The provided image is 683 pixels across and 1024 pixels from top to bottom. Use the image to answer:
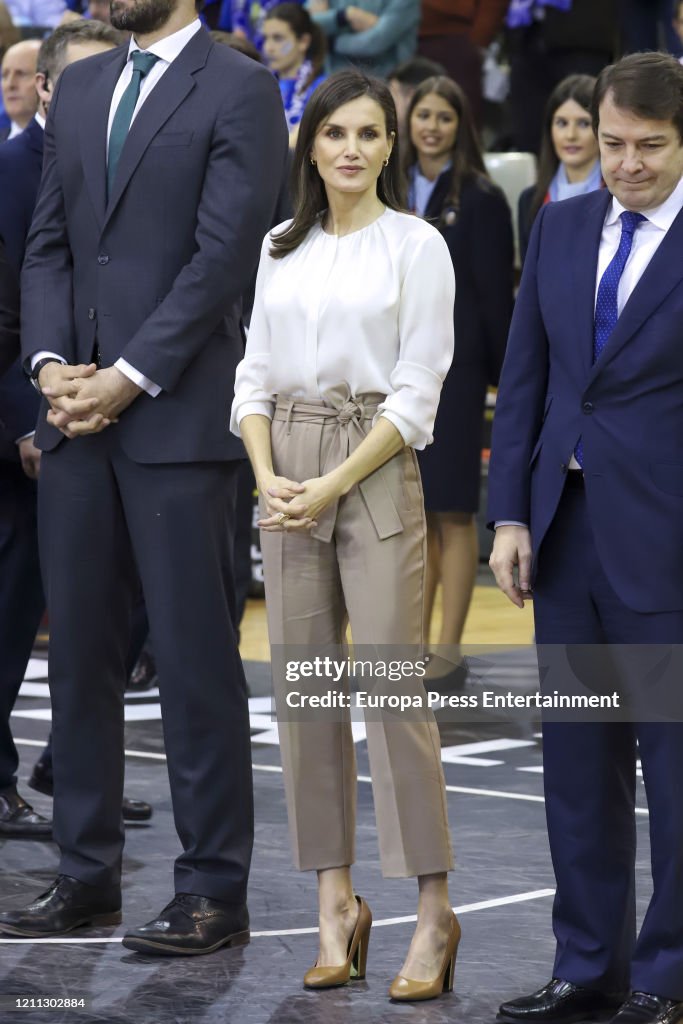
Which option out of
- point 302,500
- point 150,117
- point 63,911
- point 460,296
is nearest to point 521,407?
point 302,500

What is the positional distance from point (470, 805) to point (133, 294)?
199 centimetres

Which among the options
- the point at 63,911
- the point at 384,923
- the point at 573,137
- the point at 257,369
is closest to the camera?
the point at 257,369

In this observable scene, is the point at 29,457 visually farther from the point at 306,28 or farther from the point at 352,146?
the point at 306,28

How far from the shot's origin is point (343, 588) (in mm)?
3416

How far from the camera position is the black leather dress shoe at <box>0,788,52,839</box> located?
4.60 metres

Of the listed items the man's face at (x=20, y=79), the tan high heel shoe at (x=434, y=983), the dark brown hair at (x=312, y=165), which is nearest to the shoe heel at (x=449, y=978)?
the tan high heel shoe at (x=434, y=983)

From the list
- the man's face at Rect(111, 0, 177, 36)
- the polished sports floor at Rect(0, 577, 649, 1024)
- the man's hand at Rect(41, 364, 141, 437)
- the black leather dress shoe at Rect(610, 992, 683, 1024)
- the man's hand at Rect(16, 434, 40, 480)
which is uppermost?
the man's face at Rect(111, 0, 177, 36)

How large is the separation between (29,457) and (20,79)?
7.56 feet

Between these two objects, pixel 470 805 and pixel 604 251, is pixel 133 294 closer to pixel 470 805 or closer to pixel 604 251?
pixel 604 251

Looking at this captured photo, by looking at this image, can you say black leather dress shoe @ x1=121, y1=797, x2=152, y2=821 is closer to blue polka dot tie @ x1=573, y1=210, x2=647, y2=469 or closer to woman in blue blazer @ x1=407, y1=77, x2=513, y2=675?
woman in blue blazer @ x1=407, y1=77, x2=513, y2=675

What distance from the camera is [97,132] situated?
12.1 feet

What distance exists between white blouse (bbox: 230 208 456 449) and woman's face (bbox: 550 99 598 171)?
9.14 ft

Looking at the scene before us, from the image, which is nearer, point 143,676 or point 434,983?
point 434,983

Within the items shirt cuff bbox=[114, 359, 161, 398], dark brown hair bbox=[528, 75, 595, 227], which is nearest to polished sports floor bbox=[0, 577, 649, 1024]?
shirt cuff bbox=[114, 359, 161, 398]
